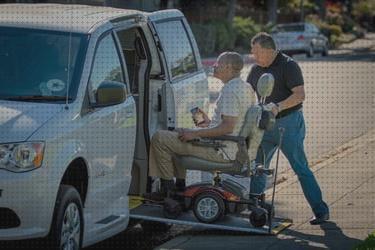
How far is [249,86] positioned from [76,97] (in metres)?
1.94

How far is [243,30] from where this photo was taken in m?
56.1

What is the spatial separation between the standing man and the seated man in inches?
23.5

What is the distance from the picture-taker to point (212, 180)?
909 cm

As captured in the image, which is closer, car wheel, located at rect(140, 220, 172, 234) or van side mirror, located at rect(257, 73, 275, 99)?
van side mirror, located at rect(257, 73, 275, 99)

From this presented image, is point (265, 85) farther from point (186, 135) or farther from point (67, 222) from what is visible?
point (67, 222)

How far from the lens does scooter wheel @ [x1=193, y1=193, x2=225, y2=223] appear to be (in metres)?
8.74

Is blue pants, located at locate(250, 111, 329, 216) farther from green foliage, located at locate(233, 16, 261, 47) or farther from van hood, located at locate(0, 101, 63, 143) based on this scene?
green foliage, located at locate(233, 16, 261, 47)

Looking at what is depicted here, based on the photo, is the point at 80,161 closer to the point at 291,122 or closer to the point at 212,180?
the point at 212,180

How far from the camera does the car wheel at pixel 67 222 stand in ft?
23.6

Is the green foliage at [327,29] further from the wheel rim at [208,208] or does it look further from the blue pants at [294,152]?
the wheel rim at [208,208]

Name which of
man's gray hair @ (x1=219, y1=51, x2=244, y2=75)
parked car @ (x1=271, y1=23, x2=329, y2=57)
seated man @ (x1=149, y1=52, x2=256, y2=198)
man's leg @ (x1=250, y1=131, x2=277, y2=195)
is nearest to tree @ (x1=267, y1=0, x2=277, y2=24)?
parked car @ (x1=271, y1=23, x2=329, y2=57)

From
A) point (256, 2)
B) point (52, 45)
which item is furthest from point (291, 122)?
point (256, 2)

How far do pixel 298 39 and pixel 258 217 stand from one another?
136 ft

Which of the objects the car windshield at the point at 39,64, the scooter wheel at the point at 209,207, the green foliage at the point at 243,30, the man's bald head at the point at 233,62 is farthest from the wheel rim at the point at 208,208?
the green foliage at the point at 243,30
